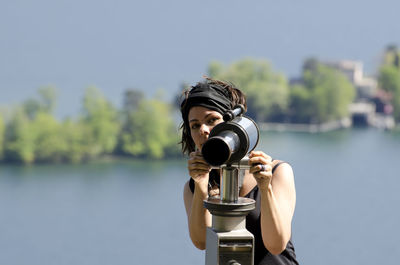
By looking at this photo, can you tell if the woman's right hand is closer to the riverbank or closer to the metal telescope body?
the metal telescope body

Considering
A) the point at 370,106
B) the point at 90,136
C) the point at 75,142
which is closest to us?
the point at 75,142

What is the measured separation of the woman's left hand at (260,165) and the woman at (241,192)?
91 mm

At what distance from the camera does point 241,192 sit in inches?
54.3

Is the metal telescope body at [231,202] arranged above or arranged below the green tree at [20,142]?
above

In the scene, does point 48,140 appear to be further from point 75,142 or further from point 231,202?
point 231,202

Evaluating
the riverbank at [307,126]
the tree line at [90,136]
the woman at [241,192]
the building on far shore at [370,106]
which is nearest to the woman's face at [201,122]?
the woman at [241,192]

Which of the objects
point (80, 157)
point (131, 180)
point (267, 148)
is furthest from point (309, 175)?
point (80, 157)

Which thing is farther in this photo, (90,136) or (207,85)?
(90,136)

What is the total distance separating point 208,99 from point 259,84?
37.3m

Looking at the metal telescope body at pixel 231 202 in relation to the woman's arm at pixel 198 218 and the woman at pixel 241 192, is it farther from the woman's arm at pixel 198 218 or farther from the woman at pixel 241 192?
the woman's arm at pixel 198 218

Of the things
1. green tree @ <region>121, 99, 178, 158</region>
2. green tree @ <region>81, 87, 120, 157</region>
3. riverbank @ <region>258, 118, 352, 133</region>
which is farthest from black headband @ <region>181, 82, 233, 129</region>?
riverbank @ <region>258, 118, 352, 133</region>

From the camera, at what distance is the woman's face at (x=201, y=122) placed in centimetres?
132

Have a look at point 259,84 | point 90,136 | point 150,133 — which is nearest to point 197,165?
point 150,133

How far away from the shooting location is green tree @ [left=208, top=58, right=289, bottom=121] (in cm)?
3681
